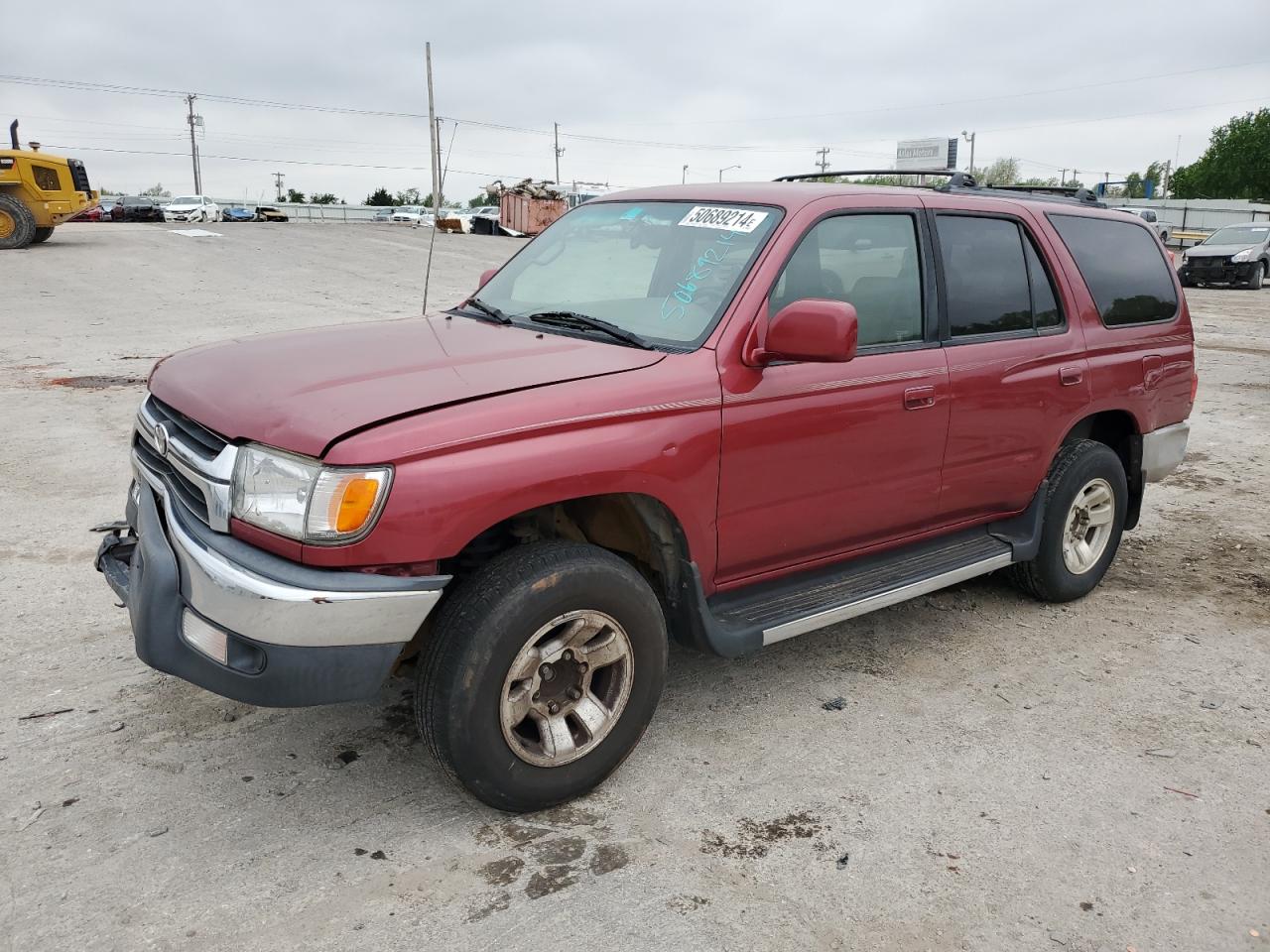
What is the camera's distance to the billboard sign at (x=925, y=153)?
7038cm

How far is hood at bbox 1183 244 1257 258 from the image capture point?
25781 mm

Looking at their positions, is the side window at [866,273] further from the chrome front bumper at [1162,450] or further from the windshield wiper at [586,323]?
the chrome front bumper at [1162,450]

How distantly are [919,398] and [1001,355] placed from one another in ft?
1.96

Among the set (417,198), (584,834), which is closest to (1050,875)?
(584,834)

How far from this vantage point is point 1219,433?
8797mm

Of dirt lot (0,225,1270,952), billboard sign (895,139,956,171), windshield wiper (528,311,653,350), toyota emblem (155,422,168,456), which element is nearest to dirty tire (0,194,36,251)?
dirt lot (0,225,1270,952)

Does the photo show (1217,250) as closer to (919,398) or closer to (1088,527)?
(1088,527)

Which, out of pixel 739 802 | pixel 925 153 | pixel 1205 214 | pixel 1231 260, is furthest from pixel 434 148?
pixel 925 153

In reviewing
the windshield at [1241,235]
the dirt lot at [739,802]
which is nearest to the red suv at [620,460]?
the dirt lot at [739,802]

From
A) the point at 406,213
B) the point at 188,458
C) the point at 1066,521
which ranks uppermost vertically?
the point at 406,213

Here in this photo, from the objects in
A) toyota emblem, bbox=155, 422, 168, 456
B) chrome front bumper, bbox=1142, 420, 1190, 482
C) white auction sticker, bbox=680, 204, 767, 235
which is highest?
white auction sticker, bbox=680, 204, 767, 235

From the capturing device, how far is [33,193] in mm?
20328

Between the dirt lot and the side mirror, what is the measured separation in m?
1.37

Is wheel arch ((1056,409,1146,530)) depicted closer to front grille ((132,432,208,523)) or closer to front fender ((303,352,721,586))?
front fender ((303,352,721,586))
